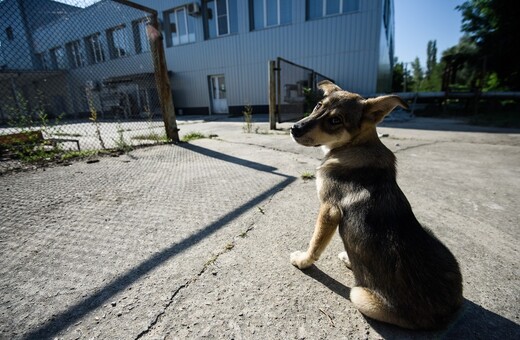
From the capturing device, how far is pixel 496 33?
47.7 feet

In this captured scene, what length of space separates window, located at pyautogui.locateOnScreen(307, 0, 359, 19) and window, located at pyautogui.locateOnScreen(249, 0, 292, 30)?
1.37 metres

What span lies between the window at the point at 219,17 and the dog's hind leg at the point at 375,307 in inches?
763

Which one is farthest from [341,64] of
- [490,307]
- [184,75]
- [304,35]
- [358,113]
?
[490,307]

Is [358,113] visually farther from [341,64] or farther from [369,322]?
[341,64]

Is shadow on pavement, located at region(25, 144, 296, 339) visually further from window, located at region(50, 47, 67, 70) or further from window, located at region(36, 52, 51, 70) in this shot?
window, located at region(50, 47, 67, 70)

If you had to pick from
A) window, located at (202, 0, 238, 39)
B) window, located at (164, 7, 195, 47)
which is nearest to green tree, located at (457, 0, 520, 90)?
window, located at (202, 0, 238, 39)

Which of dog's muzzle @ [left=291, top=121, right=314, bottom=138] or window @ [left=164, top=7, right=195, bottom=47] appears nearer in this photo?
dog's muzzle @ [left=291, top=121, right=314, bottom=138]

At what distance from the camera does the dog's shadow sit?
1.23 m

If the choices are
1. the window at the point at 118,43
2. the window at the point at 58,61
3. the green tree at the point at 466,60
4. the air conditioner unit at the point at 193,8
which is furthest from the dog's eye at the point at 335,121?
the window at the point at 58,61

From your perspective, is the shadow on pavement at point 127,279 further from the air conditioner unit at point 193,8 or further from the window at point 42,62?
the window at point 42,62

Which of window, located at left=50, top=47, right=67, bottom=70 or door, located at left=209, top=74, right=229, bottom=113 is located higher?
window, located at left=50, top=47, right=67, bottom=70

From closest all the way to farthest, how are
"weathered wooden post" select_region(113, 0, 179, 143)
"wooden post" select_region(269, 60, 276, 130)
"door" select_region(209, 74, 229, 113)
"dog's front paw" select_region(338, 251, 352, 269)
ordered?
"dog's front paw" select_region(338, 251, 352, 269), "weathered wooden post" select_region(113, 0, 179, 143), "wooden post" select_region(269, 60, 276, 130), "door" select_region(209, 74, 229, 113)

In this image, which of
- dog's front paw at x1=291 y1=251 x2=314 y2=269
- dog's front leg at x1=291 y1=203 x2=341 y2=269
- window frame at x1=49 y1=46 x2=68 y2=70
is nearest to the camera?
dog's front leg at x1=291 y1=203 x2=341 y2=269

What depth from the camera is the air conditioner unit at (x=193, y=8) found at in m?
17.4
